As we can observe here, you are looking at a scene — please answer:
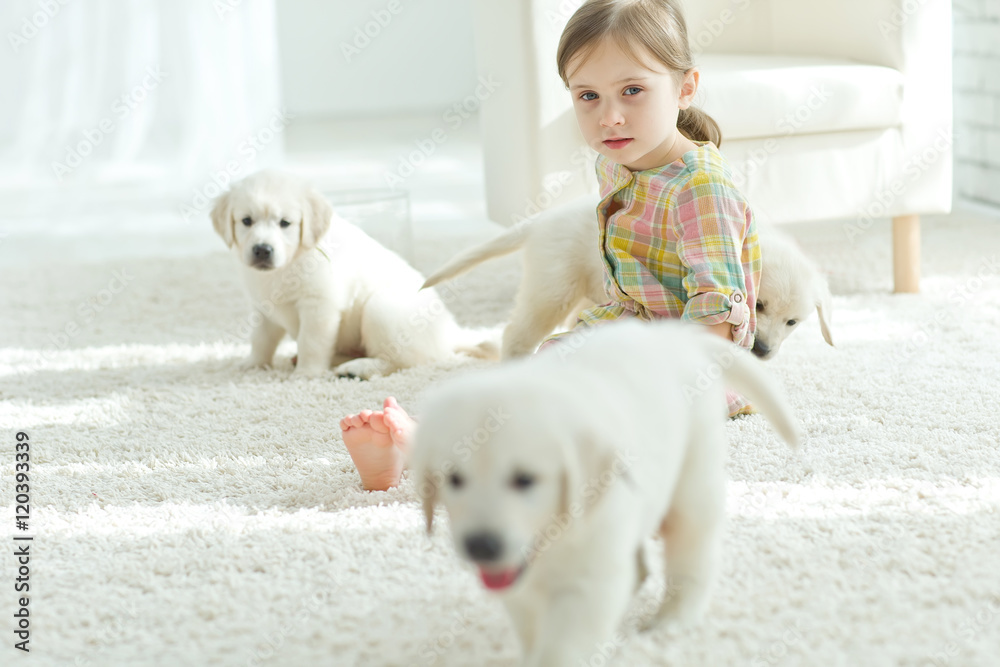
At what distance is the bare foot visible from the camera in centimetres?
148

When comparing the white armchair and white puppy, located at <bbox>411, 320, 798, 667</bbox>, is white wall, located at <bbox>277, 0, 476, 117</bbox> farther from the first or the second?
white puppy, located at <bbox>411, 320, 798, 667</bbox>

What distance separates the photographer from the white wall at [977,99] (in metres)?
3.69

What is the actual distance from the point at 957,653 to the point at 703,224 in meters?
0.85

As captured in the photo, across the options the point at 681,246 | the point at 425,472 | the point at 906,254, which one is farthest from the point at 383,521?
the point at 906,254

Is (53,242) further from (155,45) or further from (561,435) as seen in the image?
(561,435)

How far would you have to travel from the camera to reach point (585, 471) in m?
0.80

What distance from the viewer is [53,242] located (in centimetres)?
398

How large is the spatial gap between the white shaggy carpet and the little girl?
0.55ft

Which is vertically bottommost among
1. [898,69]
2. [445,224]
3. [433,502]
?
[445,224]

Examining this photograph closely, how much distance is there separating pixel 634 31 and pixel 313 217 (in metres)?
0.87

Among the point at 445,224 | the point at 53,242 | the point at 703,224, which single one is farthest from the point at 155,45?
the point at 703,224

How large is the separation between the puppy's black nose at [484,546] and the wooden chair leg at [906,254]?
2.22 metres

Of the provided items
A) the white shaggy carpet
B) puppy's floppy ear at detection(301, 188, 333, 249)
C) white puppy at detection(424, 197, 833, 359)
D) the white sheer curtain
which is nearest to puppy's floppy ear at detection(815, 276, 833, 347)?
white puppy at detection(424, 197, 833, 359)

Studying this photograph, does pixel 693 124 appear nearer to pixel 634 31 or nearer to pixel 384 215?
pixel 634 31
